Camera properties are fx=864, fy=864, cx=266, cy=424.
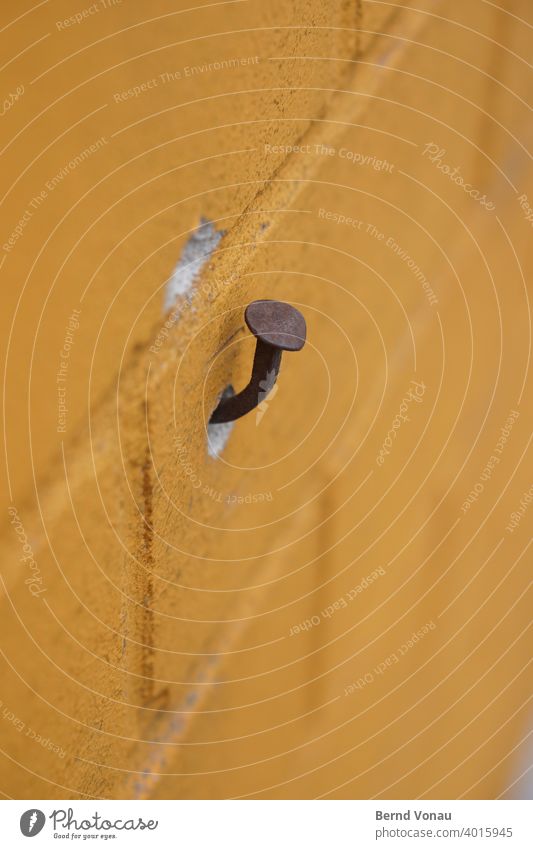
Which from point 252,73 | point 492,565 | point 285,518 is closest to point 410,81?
point 252,73

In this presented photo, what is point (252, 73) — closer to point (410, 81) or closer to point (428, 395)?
point (410, 81)

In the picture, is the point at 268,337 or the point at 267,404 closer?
the point at 268,337

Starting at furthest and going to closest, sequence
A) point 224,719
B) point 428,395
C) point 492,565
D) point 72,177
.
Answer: point 492,565 → point 428,395 → point 224,719 → point 72,177
